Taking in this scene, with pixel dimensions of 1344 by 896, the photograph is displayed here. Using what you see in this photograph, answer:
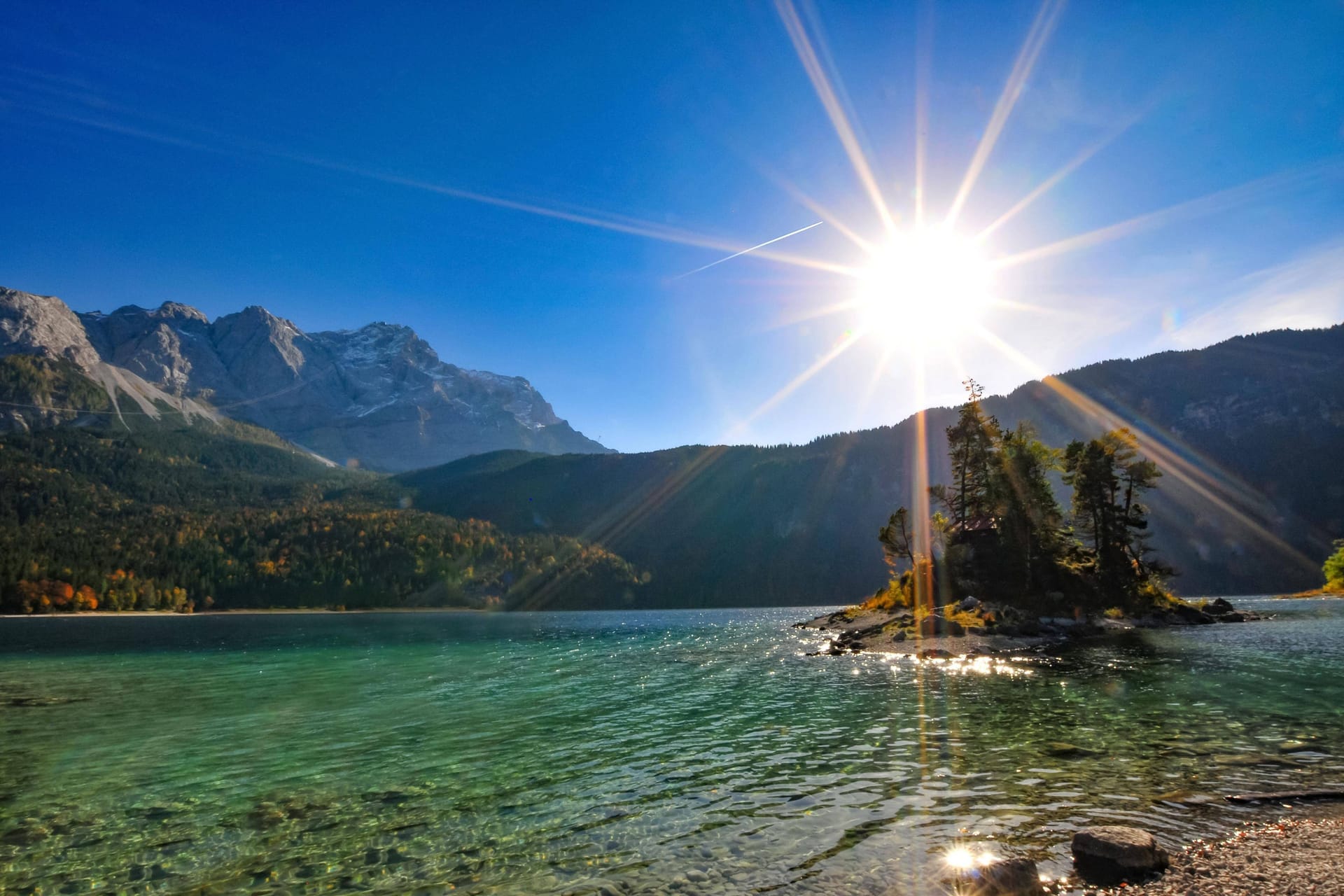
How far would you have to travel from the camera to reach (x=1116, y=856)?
10922mm

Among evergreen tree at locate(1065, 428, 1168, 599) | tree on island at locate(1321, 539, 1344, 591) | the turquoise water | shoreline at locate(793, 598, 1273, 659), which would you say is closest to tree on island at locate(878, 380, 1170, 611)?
evergreen tree at locate(1065, 428, 1168, 599)

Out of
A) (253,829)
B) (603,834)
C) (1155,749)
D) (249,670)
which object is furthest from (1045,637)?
(249,670)

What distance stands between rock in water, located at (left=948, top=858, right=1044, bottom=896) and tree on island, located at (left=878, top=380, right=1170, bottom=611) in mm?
67308

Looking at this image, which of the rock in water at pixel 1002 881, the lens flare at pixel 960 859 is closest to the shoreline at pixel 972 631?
the lens flare at pixel 960 859

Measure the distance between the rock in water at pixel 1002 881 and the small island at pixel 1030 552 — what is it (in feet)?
167

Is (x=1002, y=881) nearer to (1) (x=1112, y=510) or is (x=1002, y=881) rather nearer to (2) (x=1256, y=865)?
(2) (x=1256, y=865)

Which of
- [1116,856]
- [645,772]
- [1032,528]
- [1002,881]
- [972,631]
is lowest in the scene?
[972,631]

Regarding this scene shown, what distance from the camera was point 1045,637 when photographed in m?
58.1

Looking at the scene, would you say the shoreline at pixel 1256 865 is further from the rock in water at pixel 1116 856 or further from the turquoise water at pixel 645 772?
the turquoise water at pixel 645 772

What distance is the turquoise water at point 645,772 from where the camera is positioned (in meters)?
12.9

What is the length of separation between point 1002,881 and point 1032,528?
7052cm

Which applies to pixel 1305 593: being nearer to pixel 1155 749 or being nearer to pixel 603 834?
pixel 1155 749

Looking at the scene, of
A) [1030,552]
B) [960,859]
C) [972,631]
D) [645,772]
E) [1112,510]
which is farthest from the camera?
[1112,510]

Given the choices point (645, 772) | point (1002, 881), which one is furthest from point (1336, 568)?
point (1002, 881)
